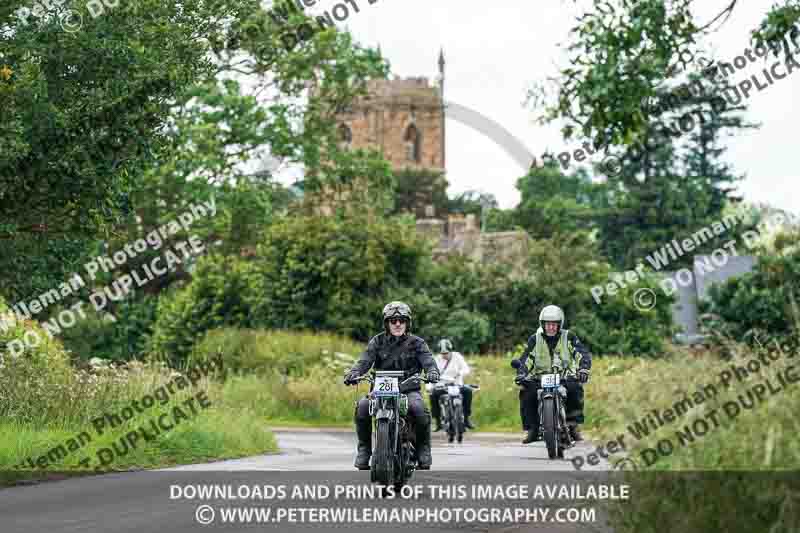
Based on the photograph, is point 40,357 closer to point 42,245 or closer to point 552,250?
point 42,245

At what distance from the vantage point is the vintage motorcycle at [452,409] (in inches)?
A: 985

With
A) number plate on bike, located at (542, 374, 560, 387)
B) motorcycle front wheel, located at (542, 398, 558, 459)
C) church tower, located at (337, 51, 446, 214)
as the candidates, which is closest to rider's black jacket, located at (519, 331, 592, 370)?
number plate on bike, located at (542, 374, 560, 387)

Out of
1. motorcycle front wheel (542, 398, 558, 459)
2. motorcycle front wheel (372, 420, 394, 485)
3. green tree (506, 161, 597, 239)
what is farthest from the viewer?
green tree (506, 161, 597, 239)

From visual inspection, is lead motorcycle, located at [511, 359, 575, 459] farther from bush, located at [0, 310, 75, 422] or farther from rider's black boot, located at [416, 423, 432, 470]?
bush, located at [0, 310, 75, 422]

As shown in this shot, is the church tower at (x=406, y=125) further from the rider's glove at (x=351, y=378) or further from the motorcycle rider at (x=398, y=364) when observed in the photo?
the motorcycle rider at (x=398, y=364)

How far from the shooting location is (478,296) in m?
48.2

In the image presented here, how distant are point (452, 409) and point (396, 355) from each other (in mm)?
11450

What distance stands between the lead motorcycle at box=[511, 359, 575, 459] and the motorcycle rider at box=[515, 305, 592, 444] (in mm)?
98

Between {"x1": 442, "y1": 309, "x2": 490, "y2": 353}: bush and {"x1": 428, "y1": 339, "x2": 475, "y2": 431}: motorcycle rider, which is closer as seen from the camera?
{"x1": 428, "y1": 339, "x2": 475, "y2": 431}: motorcycle rider

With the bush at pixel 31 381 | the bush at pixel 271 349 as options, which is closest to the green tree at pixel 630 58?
the bush at pixel 31 381

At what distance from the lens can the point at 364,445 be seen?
550 inches

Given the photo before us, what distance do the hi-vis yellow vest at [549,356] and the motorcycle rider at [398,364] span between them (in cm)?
538

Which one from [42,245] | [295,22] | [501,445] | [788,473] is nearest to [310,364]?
[295,22]

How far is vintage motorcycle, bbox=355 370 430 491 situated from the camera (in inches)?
522
